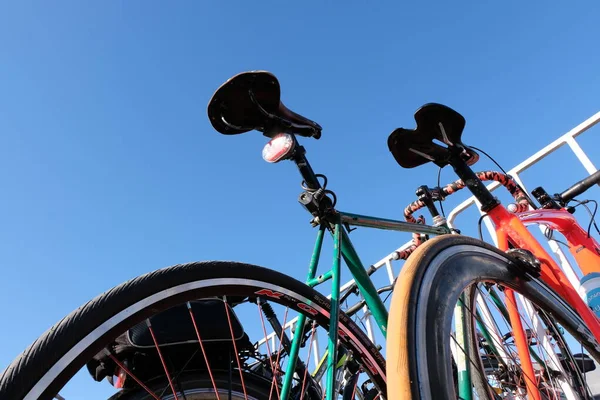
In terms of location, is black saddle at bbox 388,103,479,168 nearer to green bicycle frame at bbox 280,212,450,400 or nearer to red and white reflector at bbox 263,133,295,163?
green bicycle frame at bbox 280,212,450,400

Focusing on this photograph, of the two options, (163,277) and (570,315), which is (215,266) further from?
(570,315)

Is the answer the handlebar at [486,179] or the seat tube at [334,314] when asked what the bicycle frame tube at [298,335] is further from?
the handlebar at [486,179]

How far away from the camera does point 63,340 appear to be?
646 millimetres

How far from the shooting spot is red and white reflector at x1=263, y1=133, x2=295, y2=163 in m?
1.30

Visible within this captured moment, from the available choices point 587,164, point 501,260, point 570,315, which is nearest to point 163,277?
point 501,260

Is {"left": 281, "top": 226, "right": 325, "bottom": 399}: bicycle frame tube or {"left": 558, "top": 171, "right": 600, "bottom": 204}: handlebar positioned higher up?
{"left": 558, "top": 171, "right": 600, "bottom": 204}: handlebar

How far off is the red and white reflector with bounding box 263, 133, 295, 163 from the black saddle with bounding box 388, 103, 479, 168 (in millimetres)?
579

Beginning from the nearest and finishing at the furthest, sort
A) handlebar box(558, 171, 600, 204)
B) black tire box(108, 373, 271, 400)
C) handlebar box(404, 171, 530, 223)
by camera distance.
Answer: black tire box(108, 373, 271, 400) → handlebar box(404, 171, 530, 223) → handlebar box(558, 171, 600, 204)

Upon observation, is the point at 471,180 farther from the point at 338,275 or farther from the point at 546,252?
the point at 338,275

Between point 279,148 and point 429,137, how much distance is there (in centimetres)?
70

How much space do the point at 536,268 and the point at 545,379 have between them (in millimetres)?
529

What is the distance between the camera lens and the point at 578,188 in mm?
2291

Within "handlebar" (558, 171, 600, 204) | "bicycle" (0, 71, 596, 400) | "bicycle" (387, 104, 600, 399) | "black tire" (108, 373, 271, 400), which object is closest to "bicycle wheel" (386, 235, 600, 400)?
"bicycle" (387, 104, 600, 399)

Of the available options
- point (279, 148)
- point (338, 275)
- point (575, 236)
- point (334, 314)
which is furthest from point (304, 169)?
point (575, 236)
